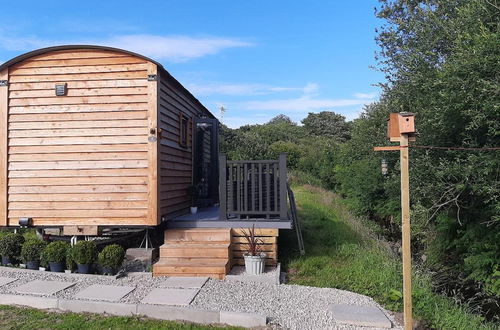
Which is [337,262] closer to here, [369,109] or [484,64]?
[484,64]

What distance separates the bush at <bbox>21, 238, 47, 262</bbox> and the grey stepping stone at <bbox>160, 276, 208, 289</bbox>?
1.91m

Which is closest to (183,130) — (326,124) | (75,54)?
(75,54)

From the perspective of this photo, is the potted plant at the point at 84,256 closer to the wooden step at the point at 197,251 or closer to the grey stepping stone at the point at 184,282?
the wooden step at the point at 197,251

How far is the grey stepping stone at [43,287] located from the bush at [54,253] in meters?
0.46

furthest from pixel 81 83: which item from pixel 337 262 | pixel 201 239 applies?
pixel 337 262

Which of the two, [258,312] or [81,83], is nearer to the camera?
[258,312]

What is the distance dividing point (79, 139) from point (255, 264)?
131 inches

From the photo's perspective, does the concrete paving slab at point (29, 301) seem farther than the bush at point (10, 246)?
No

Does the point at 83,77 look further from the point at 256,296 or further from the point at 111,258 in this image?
the point at 256,296

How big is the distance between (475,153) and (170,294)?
4851 millimetres

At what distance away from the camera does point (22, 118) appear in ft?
18.7

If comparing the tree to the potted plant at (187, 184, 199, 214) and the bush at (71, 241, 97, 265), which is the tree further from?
the bush at (71, 241, 97, 265)

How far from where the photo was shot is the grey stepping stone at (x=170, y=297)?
3.86 meters

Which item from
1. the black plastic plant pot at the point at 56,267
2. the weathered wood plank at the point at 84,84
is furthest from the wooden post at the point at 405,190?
the black plastic plant pot at the point at 56,267
